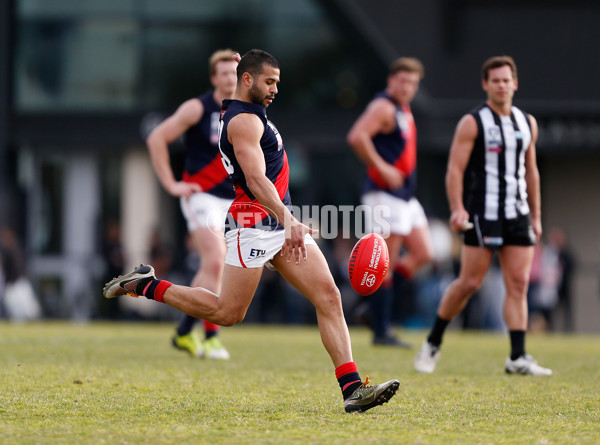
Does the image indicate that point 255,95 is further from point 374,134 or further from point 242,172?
point 374,134

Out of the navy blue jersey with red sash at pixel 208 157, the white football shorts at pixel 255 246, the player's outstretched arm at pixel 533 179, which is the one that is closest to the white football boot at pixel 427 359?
the player's outstretched arm at pixel 533 179

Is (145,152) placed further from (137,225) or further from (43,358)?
(43,358)

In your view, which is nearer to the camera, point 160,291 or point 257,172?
point 257,172

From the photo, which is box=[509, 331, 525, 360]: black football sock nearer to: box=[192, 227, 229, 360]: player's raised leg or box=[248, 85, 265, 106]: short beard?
box=[192, 227, 229, 360]: player's raised leg

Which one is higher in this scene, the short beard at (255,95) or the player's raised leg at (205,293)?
the short beard at (255,95)

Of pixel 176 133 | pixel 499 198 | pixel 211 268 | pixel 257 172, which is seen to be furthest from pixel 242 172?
pixel 176 133

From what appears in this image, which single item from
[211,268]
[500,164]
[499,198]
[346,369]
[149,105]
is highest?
[149,105]

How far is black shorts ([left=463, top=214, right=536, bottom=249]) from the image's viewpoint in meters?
7.94

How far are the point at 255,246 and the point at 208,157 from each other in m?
3.32

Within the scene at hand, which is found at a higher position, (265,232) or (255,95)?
(255,95)

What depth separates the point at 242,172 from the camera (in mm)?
5992

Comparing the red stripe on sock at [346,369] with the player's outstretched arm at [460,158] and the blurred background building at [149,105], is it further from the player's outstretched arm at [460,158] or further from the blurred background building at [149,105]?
the blurred background building at [149,105]

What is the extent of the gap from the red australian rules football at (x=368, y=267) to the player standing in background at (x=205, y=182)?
3.04 m

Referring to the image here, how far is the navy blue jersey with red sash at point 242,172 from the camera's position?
19.4ft
